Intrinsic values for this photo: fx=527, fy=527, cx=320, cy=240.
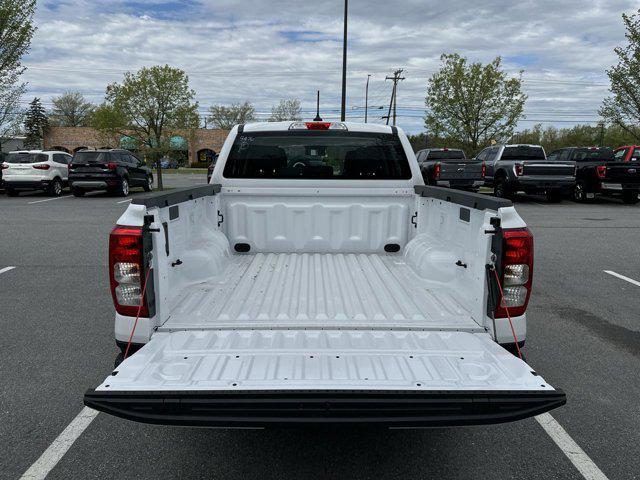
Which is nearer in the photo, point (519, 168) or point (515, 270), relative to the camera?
point (515, 270)

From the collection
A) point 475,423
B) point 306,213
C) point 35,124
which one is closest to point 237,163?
point 306,213

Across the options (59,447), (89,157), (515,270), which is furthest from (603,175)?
(59,447)

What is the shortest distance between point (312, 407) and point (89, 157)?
20085 mm

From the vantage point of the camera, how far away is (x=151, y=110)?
83.2ft

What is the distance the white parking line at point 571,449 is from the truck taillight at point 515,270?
0.90m

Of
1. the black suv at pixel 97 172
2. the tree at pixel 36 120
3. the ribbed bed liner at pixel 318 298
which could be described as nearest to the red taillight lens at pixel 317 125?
the ribbed bed liner at pixel 318 298

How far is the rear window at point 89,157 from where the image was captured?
19.8 meters

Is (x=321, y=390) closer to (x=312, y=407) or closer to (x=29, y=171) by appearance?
(x=312, y=407)

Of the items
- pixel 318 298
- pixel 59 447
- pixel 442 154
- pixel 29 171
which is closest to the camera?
pixel 59 447

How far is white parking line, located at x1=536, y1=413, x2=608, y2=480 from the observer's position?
283 centimetres

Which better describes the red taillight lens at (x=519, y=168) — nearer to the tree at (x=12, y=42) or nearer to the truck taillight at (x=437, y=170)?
the truck taillight at (x=437, y=170)

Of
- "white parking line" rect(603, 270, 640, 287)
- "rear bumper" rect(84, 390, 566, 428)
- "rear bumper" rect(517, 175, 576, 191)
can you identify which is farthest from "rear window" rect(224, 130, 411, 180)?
"rear bumper" rect(517, 175, 576, 191)

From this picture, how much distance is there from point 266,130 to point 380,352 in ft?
A: 9.17

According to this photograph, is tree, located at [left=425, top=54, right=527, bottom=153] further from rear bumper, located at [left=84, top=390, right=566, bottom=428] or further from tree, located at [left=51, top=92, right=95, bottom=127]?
tree, located at [left=51, top=92, right=95, bottom=127]
